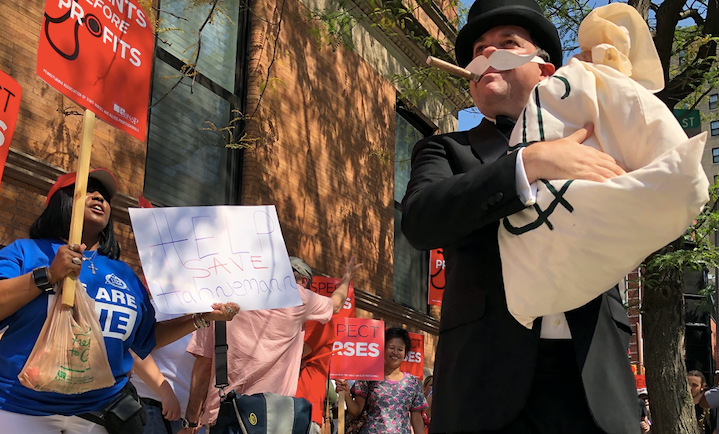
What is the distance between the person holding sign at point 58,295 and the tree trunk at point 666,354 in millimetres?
6292

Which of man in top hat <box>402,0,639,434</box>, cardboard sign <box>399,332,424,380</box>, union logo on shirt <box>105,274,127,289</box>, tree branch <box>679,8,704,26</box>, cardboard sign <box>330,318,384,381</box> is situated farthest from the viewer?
tree branch <box>679,8,704,26</box>

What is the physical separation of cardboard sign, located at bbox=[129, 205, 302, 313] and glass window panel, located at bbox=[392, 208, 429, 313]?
905cm

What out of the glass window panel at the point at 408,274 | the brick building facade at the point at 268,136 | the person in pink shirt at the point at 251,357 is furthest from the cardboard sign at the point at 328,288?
the glass window panel at the point at 408,274

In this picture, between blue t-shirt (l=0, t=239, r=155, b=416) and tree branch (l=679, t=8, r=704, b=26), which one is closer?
blue t-shirt (l=0, t=239, r=155, b=416)

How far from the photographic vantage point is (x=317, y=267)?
10945 millimetres

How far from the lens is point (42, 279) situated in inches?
130

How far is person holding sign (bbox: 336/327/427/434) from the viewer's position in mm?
7480

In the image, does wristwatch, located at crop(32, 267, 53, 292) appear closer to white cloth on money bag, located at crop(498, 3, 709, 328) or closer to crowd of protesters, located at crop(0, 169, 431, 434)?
crowd of protesters, located at crop(0, 169, 431, 434)

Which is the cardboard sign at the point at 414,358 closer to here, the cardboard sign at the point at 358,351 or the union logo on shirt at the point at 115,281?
the cardboard sign at the point at 358,351

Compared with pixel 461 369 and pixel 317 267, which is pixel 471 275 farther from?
pixel 317 267

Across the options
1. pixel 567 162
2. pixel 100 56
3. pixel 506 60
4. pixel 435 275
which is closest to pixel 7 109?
pixel 100 56

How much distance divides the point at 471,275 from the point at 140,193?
6.74 m

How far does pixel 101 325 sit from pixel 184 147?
19.2 ft

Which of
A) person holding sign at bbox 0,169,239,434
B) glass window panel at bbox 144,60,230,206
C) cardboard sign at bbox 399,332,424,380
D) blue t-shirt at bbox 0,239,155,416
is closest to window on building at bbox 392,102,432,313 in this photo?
cardboard sign at bbox 399,332,424,380
